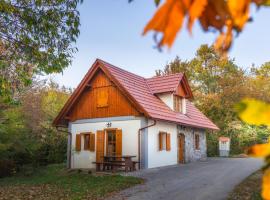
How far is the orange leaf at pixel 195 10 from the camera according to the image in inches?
30.0

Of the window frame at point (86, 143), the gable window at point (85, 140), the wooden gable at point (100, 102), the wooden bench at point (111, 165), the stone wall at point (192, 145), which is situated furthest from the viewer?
the stone wall at point (192, 145)

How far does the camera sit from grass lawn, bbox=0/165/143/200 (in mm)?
10984

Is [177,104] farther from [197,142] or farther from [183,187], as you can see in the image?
[183,187]

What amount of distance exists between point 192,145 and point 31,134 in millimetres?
10969

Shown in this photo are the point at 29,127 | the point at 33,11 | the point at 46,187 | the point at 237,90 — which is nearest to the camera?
the point at 33,11

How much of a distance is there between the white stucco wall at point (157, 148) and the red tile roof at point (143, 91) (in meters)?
0.78

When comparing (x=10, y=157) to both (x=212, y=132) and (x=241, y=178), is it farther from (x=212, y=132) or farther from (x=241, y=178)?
(x=212, y=132)

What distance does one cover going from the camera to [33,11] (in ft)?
29.9

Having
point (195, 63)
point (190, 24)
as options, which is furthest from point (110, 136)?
point (195, 63)

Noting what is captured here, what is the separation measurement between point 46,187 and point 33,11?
7.19 metres

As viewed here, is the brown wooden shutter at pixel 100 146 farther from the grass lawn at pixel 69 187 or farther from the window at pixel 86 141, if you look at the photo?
the grass lawn at pixel 69 187

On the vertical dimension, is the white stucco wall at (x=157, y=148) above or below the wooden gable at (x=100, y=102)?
below

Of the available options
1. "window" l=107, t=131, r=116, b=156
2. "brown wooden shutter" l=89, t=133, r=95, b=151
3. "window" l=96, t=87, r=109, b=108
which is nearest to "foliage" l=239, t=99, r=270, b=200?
"window" l=107, t=131, r=116, b=156

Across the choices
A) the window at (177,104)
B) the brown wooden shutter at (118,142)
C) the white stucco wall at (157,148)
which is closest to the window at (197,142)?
the window at (177,104)
